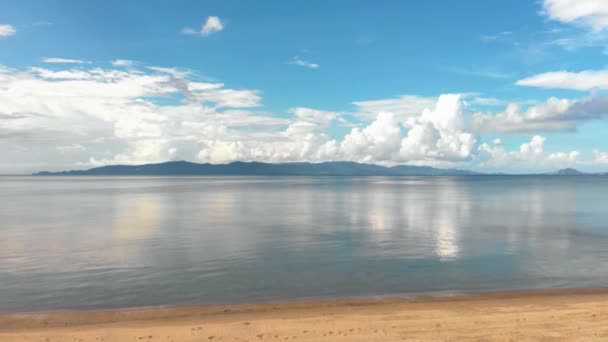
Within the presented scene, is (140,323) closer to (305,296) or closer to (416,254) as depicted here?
(305,296)

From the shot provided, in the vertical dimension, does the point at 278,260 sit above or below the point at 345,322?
below

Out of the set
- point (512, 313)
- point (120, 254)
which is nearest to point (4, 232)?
point (120, 254)

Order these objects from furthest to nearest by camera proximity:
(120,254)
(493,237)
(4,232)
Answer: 1. (4,232)
2. (493,237)
3. (120,254)

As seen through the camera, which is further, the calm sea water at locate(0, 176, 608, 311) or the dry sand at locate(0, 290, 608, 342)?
the calm sea water at locate(0, 176, 608, 311)

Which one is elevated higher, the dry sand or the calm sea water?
the dry sand

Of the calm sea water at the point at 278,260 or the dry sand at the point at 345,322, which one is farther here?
the calm sea water at the point at 278,260

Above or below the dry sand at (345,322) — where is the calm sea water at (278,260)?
below

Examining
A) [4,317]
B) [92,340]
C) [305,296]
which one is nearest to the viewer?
[92,340]

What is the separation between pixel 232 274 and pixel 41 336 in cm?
1246

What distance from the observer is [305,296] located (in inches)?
847

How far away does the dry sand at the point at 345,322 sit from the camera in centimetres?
1373

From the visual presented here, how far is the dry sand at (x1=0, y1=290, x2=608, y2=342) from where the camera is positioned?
13727 millimetres

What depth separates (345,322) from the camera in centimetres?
1519

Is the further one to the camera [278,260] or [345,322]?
[278,260]
